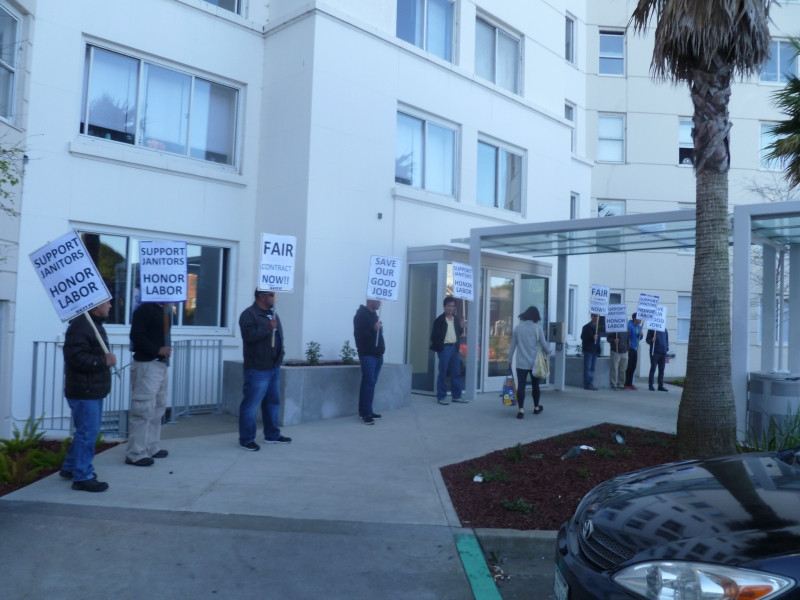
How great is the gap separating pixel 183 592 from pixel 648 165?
22.0m

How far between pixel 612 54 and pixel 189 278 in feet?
59.9

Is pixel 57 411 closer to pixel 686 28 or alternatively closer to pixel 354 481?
pixel 354 481

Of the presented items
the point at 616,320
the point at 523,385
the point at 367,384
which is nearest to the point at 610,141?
the point at 616,320

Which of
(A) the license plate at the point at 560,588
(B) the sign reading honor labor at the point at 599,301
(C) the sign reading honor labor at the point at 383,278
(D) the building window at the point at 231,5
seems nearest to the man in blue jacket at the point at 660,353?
(B) the sign reading honor labor at the point at 599,301

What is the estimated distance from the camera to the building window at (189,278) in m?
10.1

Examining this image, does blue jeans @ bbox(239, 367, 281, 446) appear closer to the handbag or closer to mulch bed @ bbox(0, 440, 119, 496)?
mulch bed @ bbox(0, 440, 119, 496)

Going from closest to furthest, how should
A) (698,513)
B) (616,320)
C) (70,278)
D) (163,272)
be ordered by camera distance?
(698,513) < (70,278) < (163,272) < (616,320)

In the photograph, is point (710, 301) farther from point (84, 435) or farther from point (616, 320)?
point (616, 320)

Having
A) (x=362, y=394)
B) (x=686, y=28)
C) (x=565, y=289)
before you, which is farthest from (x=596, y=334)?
(x=686, y=28)

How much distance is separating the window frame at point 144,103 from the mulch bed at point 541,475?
6888 millimetres

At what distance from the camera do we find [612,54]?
76.9ft

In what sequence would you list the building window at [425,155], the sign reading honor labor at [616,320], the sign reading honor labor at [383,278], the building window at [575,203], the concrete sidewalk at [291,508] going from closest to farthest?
the concrete sidewalk at [291,508], the sign reading honor labor at [383,278], the building window at [425,155], the sign reading honor labor at [616,320], the building window at [575,203]

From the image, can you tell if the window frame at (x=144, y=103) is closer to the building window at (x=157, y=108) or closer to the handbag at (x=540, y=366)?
the building window at (x=157, y=108)

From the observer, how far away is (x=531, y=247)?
13445 millimetres
